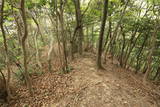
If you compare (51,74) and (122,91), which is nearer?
(122,91)

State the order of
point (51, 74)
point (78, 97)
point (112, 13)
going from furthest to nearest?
point (112, 13), point (51, 74), point (78, 97)

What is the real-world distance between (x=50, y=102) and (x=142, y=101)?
3.25 meters

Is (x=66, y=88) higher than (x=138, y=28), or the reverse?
(x=138, y=28)

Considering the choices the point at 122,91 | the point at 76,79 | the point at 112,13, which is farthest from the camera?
the point at 112,13

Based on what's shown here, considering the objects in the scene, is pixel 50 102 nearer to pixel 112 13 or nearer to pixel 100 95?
pixel 100 95

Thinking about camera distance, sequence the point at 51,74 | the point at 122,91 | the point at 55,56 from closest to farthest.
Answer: the point at 122,91
the point at 51,74
the point at 55,56

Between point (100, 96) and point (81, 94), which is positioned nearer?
point (100, 96)

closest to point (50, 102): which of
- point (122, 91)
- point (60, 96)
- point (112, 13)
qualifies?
point (60, 96)

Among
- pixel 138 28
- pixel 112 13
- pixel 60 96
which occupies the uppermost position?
pixel 112 13

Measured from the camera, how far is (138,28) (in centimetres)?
619

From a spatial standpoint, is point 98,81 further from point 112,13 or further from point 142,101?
point 112,13

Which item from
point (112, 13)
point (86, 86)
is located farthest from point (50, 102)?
point (112, 13)

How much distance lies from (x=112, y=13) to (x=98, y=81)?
4.22 metres

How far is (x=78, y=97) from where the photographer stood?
350 cm
